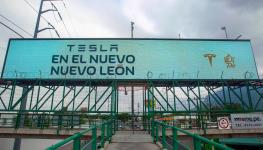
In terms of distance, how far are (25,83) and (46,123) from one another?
6.32 metres

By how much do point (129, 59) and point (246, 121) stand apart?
10747mm

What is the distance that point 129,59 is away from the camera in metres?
19.2

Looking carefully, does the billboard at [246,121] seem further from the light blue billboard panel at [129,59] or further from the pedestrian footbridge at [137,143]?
the pedestrian footbridge at [137,143]

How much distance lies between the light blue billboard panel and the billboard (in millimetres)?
5619

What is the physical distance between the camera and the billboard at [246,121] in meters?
13.6

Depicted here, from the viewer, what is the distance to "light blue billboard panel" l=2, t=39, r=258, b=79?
18.7m

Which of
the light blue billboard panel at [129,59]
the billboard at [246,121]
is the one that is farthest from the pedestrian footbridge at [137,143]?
the light blue billboard panel at [129,59]

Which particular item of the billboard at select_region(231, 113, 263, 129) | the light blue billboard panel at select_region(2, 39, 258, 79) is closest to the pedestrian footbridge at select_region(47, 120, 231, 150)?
the billboard at select_region(231, 113, 263, 129)

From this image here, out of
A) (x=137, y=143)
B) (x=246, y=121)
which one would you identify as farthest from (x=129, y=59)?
(x=137, y=143)

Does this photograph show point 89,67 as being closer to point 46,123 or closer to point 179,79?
point 46,123

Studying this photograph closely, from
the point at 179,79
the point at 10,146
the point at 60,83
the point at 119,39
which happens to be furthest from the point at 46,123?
the point at 10,146

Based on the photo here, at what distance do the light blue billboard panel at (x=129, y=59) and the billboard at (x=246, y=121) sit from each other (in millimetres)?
5619

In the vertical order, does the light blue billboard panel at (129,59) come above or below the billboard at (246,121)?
above

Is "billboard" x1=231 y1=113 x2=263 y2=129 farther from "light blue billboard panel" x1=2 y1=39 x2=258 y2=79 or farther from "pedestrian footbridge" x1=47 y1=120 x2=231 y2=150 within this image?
"pedestrian footbridge" x1=47 y1=120 x2=231 y2=150
